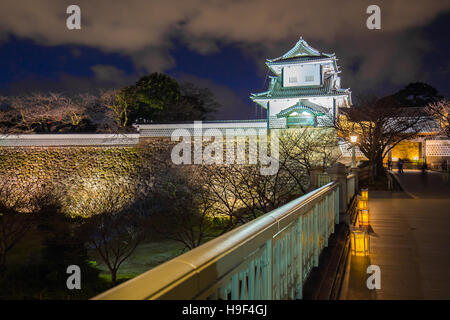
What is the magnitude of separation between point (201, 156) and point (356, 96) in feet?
41.5

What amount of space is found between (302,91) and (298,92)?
1.17ft

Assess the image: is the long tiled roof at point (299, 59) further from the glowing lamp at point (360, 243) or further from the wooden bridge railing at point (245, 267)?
the wooden bridge railing at point (245, 267)

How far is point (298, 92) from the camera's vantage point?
2414cm

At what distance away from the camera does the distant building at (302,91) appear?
22.3 meters

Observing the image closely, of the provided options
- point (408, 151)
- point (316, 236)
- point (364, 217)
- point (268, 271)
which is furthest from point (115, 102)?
point (408, 151)

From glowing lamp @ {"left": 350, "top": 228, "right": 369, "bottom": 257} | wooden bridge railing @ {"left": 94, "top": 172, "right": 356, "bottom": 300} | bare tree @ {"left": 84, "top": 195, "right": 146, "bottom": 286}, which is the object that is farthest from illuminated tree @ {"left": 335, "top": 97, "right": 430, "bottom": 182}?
wooden bridge railing @ {"left": 94, "top": 172, "right": 356, "bottom": 300}

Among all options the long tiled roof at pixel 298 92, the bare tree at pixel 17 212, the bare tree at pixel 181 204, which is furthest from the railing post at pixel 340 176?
the long tiled roof at pixel 298 92

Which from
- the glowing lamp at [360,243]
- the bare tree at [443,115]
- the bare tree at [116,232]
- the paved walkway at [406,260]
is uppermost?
the bare tree at [443,115]

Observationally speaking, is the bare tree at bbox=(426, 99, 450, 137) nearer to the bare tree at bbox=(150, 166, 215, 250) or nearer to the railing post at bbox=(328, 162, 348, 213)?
the bare tree at bbox=(150, 166, 215, 250)

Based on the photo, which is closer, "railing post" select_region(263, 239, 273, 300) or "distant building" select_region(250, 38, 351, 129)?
"railing post" select_region(263, 239, 273, 300)

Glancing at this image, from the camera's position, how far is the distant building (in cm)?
2234

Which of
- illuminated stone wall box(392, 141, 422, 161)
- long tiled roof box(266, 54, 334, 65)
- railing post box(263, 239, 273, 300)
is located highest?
long tiled roof box(266, 54, 334, 65)

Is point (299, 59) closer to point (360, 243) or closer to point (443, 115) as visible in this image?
point (443, 115)

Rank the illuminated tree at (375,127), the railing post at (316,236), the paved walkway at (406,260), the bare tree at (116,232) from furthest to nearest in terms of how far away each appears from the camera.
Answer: the illuminated tree at (375,127) → the bare tree at (116,232) → the railing post at (316,236) → the paved walkway at (406,260)
